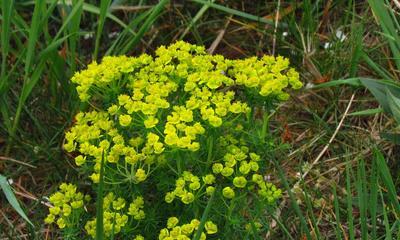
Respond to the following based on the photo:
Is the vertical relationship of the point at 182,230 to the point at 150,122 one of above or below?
below

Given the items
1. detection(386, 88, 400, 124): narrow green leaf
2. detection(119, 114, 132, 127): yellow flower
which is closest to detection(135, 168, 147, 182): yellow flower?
detection(119, 114, 132, 127): yellow flower

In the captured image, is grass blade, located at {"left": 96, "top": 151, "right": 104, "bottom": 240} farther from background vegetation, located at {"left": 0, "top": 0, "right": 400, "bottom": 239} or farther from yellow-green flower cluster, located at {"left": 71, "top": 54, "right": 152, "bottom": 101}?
background vegetation, located at {"left": 0, "top": 0, "right": 400, "bottom": 239}

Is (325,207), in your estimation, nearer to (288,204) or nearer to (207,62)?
(288,204)

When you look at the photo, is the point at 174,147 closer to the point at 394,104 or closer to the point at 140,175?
the point at 140,175

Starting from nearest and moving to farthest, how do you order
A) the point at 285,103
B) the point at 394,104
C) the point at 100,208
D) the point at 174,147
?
1. the point at 100,208
2. the point at 174,147
3. the point at 394,104
4. the point at 285,103

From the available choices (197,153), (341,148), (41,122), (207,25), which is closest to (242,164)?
(197,153)

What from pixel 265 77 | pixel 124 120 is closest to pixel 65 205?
pixel 124 120
